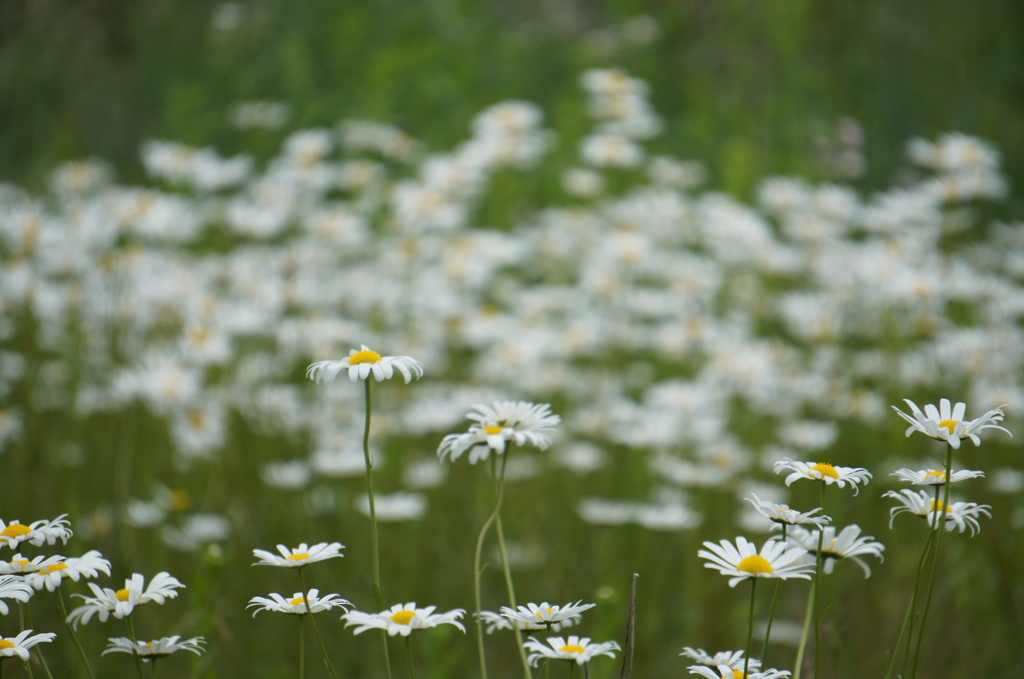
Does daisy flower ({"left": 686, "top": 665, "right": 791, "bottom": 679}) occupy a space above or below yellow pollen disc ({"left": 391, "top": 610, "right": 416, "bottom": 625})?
below

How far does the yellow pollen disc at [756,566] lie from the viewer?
0.77 m

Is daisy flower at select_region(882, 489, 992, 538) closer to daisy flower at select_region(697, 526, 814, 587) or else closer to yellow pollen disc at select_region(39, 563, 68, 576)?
daisy flower at select_region(697, 526, 814, 587)

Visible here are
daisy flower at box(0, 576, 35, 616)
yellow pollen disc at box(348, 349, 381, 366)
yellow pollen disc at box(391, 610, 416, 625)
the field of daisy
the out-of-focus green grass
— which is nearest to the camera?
daisy flower at box(0, 576, 35, 616)

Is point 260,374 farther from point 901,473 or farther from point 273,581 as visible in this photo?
point 901,473

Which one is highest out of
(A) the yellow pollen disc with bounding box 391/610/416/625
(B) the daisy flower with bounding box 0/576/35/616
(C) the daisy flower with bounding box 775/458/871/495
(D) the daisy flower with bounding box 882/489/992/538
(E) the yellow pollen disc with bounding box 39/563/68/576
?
(C) the daisy flower with bounding box 775/458/871/495

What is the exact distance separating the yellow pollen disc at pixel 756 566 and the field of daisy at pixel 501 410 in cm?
1

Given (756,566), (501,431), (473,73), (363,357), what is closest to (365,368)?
(363,357)

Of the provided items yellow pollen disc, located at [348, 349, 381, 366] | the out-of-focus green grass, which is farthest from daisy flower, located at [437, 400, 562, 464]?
the out-of-focus green grass

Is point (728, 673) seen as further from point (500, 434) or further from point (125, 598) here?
point (125, 598)

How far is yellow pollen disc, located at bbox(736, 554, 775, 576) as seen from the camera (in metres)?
0.77

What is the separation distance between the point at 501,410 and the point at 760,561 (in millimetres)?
309

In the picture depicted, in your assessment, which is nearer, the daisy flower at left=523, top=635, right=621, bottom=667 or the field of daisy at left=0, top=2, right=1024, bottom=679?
the daisy flower at left=523, top=635, right=621, bottom=667

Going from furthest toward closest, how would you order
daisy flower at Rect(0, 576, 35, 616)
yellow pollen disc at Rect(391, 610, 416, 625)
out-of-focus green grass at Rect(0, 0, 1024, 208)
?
out-of-focus green grass at Rect(0, 0, 1024, 208)
yellow pollen disc at Rect(391, 610, 416, 625)
daisy flower at Rect(0, 576, 35, 616)

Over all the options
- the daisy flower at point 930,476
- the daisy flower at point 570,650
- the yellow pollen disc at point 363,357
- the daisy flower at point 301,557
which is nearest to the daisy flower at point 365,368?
the yellow pollen disc at point 363,357
